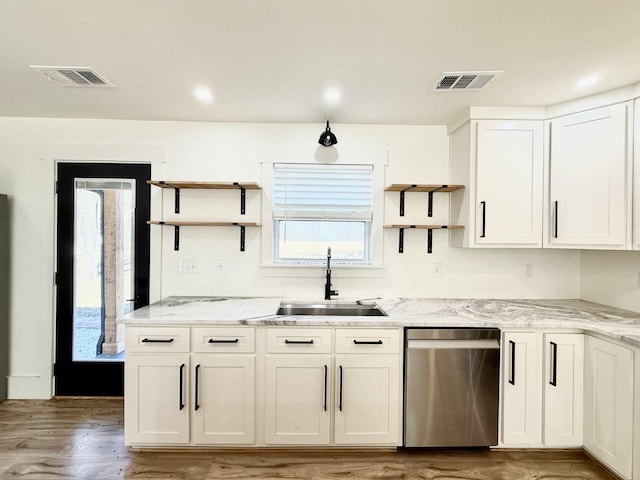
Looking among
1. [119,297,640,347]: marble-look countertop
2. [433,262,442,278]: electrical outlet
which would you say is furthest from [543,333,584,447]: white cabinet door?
[433,262,442,278]: electrical outlet

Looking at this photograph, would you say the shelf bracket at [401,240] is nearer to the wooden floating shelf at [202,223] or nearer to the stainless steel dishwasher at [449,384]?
the stainless steel dishwasher at [449,384]

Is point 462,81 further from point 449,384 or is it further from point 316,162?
point 449,384

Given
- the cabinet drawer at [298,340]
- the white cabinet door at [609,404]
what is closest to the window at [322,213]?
the cabinet drawer at [298,340]

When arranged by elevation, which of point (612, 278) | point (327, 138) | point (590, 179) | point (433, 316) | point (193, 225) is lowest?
point (433, 316)

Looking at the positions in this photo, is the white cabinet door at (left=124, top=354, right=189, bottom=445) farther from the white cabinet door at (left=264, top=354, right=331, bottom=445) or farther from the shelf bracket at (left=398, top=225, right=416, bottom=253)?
the shelf bracket at (left=398, top=225, right=416, bottom=253)

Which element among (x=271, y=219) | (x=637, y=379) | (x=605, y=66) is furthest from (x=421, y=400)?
(x=605, y=66)

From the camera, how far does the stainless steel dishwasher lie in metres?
2.09

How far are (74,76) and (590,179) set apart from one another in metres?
3.54

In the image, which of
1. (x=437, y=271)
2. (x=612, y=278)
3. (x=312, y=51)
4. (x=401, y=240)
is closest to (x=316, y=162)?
(x=401, y=240)

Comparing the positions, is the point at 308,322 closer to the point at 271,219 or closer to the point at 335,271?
the point at 335,271

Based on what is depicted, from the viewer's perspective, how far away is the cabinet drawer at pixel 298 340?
212 centimetres

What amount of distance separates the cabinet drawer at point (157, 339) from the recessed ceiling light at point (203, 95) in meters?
1.62

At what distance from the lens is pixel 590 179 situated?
2.27m

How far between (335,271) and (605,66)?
2.23m
